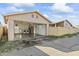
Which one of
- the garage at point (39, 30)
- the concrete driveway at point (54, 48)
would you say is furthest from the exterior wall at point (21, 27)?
the concrete driveway at point (54, 48)

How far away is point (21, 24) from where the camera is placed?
2609mm

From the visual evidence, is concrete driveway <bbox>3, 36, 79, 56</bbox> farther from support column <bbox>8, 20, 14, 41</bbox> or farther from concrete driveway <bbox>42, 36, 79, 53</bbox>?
support column <bbox>8, 20, 14, 41</bbox>

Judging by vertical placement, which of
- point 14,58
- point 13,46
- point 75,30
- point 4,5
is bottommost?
point 14,58

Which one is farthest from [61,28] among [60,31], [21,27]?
[21,27]

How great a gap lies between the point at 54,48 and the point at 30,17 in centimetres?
57

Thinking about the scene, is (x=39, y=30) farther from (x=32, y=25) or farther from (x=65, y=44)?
(x=65, y=44)

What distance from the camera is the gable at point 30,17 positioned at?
257 cm

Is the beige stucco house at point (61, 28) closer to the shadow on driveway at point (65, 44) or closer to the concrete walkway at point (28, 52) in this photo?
the shadow on driveway at point (65, 44)

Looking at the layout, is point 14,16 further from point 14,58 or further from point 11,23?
point 14,58

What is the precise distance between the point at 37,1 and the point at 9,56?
0.88 meters

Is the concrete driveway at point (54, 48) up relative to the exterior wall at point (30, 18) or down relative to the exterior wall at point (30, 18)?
down

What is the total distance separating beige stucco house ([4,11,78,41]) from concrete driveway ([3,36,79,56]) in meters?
0.15

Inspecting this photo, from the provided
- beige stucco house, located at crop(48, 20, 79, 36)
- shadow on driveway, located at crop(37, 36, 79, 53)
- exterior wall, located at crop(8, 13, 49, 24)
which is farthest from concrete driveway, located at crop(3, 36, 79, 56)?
exterior wall, located at crop(8, 13, 49, 24)

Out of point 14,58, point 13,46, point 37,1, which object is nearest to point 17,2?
point 37,1
